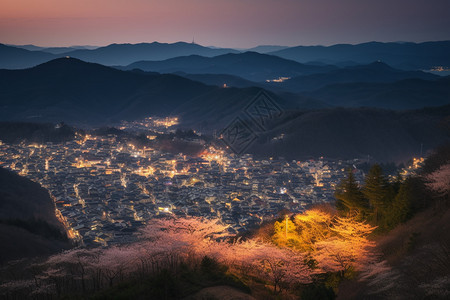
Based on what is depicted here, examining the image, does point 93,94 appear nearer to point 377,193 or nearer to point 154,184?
point 154,184

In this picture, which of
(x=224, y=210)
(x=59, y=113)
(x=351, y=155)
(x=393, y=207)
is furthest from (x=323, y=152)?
(x=59, y=113)

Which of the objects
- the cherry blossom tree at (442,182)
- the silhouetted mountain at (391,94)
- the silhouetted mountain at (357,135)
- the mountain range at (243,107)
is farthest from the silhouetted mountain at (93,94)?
the cherry blossom tree at (442,182)

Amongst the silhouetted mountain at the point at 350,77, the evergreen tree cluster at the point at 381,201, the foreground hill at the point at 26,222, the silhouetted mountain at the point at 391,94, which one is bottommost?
the foreground hill at the point at 26,222

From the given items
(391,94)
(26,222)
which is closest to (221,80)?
Answer: (391,94)

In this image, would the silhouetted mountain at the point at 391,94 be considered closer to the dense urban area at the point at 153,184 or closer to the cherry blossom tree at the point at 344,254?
the dense urban area at the point at 153,184

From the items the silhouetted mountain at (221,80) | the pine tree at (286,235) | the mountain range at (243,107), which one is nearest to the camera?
the pine tree at (286,235)

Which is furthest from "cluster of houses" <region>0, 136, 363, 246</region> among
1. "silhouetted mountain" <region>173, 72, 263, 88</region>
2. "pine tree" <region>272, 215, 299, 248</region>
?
"silhouetted mountain" <region>173, 72, 263, 88</region>
